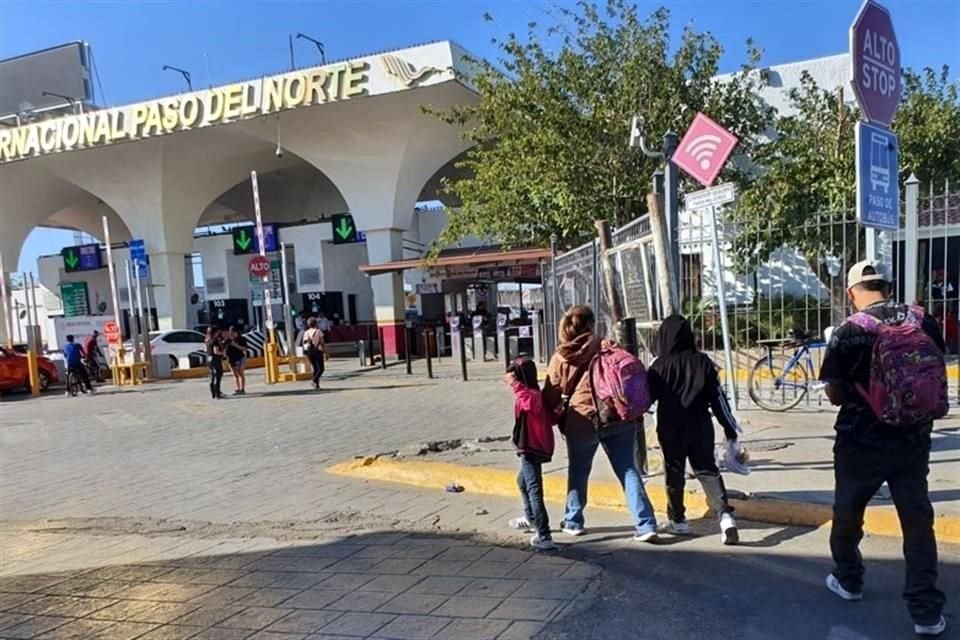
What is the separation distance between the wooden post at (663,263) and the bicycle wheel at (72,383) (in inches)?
703

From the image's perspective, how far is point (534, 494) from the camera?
470cm

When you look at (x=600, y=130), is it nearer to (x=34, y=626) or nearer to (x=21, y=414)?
(x=34, y=626)

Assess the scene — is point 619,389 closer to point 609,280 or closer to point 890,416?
point 890,416

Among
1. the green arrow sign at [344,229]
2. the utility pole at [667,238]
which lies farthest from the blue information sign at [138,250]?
the utility pole at [667,238]

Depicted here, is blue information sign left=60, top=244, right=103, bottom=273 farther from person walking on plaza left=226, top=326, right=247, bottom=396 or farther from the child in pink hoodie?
the child in pink hoodie

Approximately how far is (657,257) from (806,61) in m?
14.7

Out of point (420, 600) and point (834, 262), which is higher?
point (834, 262)

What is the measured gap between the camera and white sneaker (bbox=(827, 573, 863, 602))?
356 centimetres

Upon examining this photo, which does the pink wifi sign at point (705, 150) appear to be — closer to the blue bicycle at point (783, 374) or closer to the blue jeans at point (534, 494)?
the blue jeans at point (534, 494)

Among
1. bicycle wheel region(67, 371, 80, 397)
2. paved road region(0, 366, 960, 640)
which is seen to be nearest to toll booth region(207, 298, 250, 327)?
bicycle wheel region(67, 371, 80, 397)

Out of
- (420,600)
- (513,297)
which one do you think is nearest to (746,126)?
(420,600)

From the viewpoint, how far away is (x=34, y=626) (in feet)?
13.0

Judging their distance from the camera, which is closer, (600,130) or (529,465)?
(529,465)

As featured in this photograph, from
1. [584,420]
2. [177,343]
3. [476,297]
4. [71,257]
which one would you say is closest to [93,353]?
[177,343]
